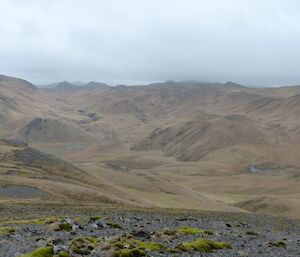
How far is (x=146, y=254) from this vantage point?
2789cm

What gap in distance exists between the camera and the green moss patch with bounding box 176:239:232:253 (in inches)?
1271

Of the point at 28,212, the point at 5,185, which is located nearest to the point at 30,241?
the point at 28,212

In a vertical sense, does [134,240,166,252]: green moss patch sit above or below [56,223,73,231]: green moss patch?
above

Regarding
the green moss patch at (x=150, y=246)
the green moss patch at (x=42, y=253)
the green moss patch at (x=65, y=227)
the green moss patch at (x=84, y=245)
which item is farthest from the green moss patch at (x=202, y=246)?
the green moss patch at (x=42, y=253)

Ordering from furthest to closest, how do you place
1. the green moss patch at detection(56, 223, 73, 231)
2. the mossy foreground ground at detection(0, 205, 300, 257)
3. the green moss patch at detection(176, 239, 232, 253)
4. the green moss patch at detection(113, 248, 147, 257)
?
the green moss patch at detection(56, 223, 73, 231)
the green moss patch at detection(176, 239, 232, 253)
the mossy foreground ground at detection(0, 205, 300, 257)
the green moss patch at detection(113, 248, 147, 257)

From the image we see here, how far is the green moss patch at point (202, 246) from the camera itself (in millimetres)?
32281

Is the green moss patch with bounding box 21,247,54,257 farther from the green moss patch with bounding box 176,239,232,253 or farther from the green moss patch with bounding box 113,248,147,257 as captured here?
the green moss patch with bounding box 176,239,232,253

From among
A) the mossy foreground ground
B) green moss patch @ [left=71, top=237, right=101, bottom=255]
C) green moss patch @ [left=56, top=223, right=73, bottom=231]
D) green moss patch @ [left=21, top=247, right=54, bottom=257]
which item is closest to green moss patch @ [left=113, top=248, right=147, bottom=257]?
the mossy foreground ground

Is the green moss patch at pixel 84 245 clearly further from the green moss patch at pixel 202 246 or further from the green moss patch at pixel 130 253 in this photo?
the green moss patch at pixel 202 246

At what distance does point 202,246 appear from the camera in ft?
111

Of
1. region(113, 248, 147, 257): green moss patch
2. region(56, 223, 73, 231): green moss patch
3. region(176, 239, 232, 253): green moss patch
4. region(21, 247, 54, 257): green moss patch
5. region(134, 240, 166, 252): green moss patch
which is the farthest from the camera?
region(56, 223, 73, 231): green moss patch

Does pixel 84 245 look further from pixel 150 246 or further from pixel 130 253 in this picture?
pixel 150 246

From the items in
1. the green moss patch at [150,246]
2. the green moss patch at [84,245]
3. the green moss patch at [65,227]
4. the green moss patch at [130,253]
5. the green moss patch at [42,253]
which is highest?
the green moss patch at [42,253]

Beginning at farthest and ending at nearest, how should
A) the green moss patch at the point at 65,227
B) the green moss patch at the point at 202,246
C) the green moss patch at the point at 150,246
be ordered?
the green moss patch at the point at 65,227 → the green moss patch at the point at 202,246 → the green moss patch at the point at 150,246
